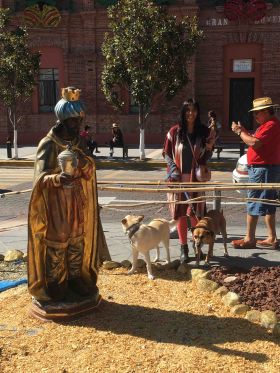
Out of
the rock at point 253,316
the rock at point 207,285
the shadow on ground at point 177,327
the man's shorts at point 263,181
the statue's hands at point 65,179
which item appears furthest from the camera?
the man's shorts at point 263,181

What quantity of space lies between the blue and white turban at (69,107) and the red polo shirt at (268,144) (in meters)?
3.00

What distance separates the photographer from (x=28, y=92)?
18.6m

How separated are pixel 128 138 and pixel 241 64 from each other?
601cm

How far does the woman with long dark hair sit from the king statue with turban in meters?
1.94

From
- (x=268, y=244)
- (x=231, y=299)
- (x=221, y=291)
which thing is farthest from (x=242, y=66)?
(x=231, y=299)

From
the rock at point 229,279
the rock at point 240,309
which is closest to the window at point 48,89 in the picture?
the rock at point 229,279

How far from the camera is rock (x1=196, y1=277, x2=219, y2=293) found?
200 inches

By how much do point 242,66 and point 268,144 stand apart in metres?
17.2

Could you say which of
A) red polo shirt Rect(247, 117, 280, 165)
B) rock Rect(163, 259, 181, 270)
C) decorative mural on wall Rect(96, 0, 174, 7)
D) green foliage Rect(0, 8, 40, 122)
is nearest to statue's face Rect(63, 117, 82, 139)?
rock Rect(163, 259, 181, 270)

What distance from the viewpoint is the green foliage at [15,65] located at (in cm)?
1789

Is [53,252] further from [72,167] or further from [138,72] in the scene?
[138,72]

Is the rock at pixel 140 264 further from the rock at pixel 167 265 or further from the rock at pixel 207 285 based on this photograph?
the rock at pixel 207 285

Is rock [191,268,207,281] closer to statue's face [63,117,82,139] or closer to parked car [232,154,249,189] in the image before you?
statue's face [63,117,82,139]

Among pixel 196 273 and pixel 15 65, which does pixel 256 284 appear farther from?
pixel 15 65
